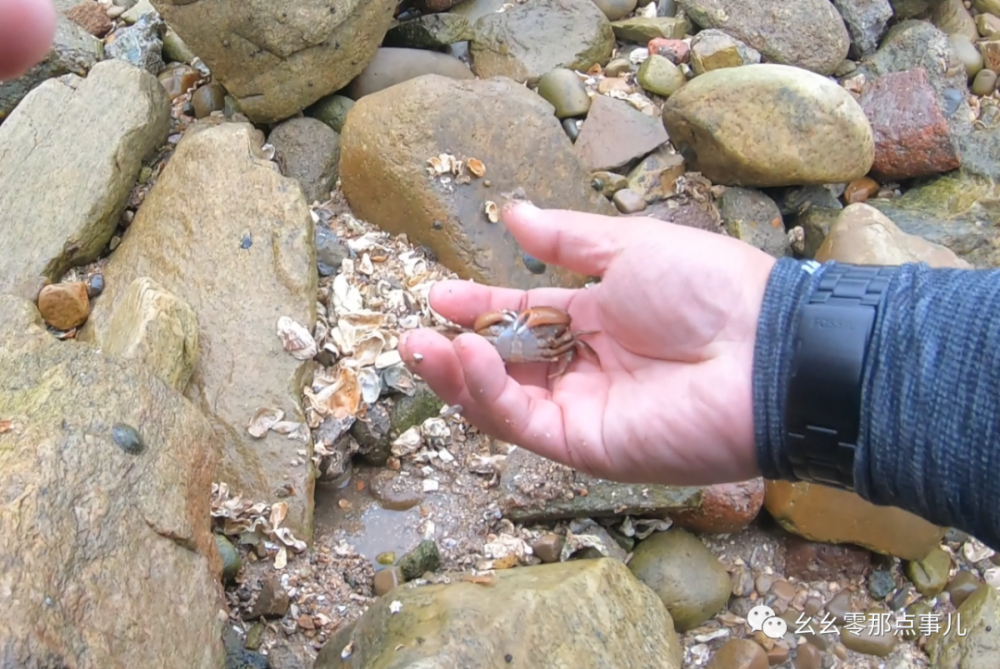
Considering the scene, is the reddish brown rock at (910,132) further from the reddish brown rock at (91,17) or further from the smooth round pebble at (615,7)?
the reddish brown rock at (91,17)

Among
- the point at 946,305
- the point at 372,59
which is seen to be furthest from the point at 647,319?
the point at 372,59

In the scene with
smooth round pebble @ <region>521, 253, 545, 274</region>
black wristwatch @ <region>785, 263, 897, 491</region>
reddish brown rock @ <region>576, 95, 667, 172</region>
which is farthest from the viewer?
reddish brown rock @ <region>576, 95, 667, 172</region>

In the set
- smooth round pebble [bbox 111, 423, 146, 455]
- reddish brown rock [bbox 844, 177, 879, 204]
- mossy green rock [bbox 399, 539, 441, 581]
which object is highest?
smooth round pebble [bbox 111, 423, 146, 455]

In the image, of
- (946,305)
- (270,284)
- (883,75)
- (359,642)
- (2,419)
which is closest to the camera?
(946,305)

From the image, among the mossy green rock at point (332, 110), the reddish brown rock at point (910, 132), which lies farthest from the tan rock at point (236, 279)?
the reddish brown rock at point (910, 132)

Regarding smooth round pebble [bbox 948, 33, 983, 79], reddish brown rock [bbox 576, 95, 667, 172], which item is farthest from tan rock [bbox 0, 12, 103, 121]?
smooth round pebble [bbox 948, 33, 983, 79]

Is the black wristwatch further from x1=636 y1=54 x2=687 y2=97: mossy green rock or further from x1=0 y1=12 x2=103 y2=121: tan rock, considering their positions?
x1=0 y1=12 x2=103 y2=121: tan rock

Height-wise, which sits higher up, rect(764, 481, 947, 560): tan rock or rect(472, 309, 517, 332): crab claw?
rect(472, 309, 517, 332): crab claw

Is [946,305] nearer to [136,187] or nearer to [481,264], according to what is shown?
[481,264]
